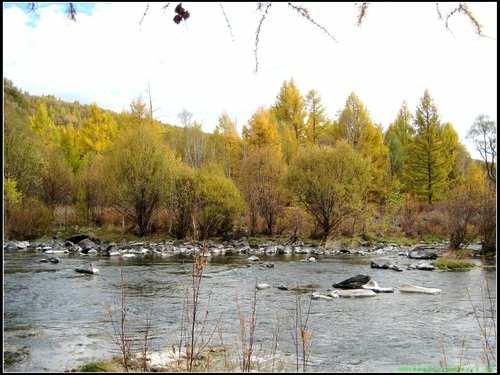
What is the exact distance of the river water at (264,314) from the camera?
24.9ft

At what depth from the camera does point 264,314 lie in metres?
10.6

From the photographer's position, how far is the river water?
760 cm

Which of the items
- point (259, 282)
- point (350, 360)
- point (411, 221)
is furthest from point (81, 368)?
point (411, 221)

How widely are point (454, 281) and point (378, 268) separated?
3.46 meters

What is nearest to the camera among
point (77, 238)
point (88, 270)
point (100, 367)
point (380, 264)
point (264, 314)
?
point (100, 367)

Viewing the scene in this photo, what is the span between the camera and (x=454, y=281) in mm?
15258

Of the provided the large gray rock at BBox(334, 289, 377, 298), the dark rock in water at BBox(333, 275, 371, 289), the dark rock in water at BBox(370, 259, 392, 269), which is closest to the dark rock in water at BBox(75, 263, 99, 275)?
the dark rock in water at BBox(333, 275, 371, 289)

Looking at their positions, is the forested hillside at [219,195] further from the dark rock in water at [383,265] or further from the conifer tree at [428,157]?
the dark rock in water at [383,265]

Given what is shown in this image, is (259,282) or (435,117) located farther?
(435,117)

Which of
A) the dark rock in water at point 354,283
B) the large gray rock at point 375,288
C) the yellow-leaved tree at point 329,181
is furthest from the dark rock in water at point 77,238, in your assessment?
the large gray rock at point 375,288

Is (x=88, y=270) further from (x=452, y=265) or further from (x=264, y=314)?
(x=452, y=265)

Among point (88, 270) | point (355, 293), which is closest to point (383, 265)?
point (355, 293)

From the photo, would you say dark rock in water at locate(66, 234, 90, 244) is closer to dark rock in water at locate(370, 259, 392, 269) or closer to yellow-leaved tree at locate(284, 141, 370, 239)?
yellow-leaved tree at locate(284, 141, 370, 239)

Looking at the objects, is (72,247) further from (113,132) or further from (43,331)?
(113,132)
